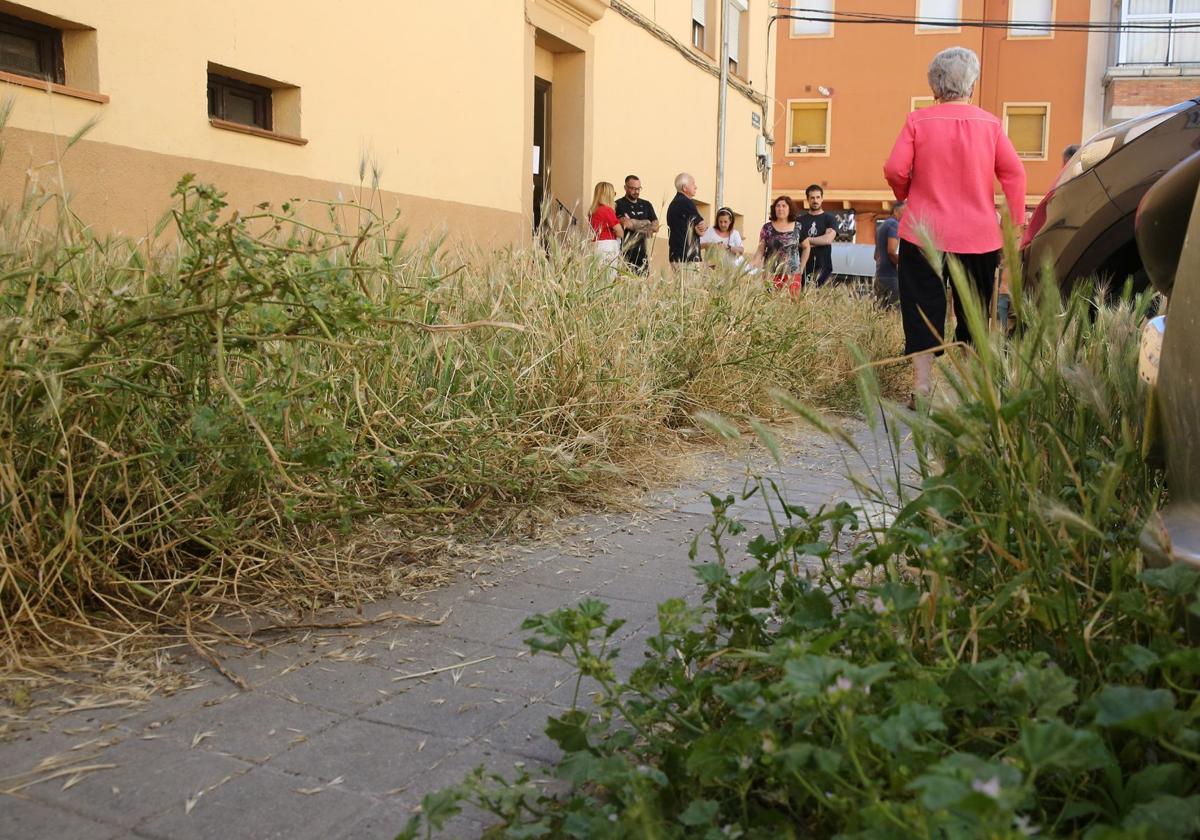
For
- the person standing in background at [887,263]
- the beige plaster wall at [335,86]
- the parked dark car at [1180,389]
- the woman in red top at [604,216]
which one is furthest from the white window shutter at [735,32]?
the parked dark car at [1180,389]

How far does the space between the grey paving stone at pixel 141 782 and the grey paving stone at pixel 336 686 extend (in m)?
0.28

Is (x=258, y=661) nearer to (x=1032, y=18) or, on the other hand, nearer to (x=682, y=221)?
(x=682, y=221)

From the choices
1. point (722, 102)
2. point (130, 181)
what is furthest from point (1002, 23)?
point (130, 181)

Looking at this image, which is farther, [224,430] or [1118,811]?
[224,430]

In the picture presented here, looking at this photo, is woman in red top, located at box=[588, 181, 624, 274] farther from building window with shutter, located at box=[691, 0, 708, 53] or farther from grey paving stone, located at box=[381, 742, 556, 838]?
grey paving stone, located at box=[381, 742, 556, 838]

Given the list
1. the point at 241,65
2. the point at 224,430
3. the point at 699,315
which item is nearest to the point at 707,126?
the point at 241,65

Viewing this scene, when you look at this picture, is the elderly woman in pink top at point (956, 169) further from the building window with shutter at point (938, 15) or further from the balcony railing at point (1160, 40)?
the building window with shutter at point (938, 15)

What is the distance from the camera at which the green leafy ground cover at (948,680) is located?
1.41 m

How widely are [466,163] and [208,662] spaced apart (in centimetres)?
863

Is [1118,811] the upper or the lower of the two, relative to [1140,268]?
lower

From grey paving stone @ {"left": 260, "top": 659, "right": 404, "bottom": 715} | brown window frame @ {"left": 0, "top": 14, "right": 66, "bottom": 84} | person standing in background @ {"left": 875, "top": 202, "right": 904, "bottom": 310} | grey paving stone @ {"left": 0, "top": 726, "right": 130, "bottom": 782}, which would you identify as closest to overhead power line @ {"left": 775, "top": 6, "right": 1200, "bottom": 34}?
person standing in background @ {"left": 875, "top": 202, "right": 904, "bottom": 310}

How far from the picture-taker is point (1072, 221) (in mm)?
5223

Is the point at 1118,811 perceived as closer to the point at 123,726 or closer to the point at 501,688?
the point at 501,688

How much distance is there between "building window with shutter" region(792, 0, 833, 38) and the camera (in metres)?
33.3
